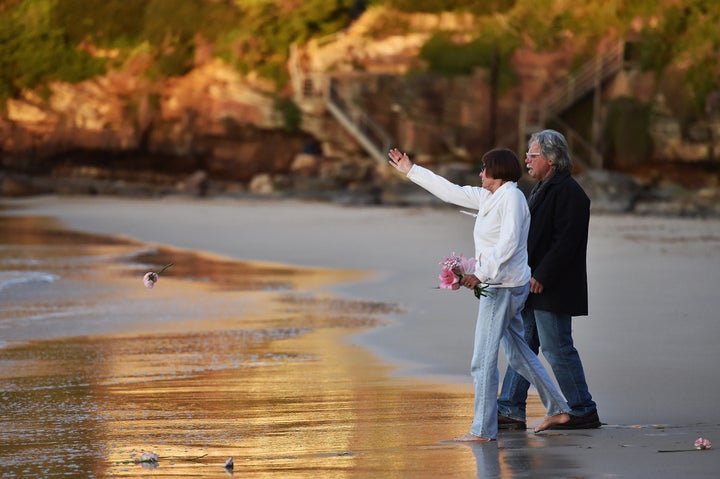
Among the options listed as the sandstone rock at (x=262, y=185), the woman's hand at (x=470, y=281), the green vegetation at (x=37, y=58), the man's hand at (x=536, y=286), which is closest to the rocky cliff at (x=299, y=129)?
the sandstone rock at (x=262, y=185)

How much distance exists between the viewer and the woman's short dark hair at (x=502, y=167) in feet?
Result: 20.4

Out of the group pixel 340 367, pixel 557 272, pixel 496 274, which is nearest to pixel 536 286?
pixel 557 272

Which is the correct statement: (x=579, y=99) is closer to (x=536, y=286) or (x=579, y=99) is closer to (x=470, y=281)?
(x=536, y=286)

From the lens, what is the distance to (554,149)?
6562 millimetres

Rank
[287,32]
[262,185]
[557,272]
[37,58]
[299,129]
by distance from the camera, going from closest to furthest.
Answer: [557,272] → [262,185] → [299,129] → [287,32] → [37,58]

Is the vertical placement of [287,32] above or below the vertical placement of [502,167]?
above

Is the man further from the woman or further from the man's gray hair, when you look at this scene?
the woman

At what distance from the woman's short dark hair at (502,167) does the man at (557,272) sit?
0.33 meters

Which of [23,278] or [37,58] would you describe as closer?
[23,278]

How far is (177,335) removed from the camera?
10883 millimetres

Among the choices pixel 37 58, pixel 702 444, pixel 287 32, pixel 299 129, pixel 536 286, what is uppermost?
pixel 37 58

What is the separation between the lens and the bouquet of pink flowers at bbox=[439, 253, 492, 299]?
20.3 ft

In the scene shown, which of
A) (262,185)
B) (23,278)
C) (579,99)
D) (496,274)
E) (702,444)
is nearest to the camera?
(702,444)

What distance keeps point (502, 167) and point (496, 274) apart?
535 millimetres
